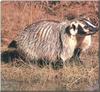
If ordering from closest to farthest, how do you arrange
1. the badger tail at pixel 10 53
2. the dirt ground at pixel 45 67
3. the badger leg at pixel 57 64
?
the dirt ground at pixel 45 67, the badger leg at pixel 57 64, the badger tail at pixel 10 53

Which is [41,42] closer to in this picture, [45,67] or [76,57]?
[45,67]

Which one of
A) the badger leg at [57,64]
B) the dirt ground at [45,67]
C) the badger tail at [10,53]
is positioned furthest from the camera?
the badger tail at [10,53]

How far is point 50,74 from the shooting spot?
19.5 feet

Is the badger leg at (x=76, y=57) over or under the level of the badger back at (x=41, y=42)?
under

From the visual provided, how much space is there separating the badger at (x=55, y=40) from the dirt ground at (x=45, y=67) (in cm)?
15

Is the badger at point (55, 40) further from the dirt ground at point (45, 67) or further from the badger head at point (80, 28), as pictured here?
the dirt ground at point (45, 67)

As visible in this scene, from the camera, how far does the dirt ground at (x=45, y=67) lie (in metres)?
5.75

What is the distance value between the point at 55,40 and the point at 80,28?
1.10ft

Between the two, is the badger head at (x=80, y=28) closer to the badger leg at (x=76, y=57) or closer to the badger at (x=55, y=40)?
the badger at (x=55, y=40)

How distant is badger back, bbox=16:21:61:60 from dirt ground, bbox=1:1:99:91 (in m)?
0.16

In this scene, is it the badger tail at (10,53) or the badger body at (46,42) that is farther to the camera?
the badger tail at (10,53)

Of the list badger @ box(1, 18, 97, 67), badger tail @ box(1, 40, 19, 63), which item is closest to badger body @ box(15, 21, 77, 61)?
badger @ box(1, 18, 97, 67)

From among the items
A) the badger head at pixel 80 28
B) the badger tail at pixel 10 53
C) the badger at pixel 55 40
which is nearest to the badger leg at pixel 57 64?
the badger at pixel 55 40

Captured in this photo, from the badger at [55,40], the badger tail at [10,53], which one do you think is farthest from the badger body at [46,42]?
the badger tail at [10,53]
